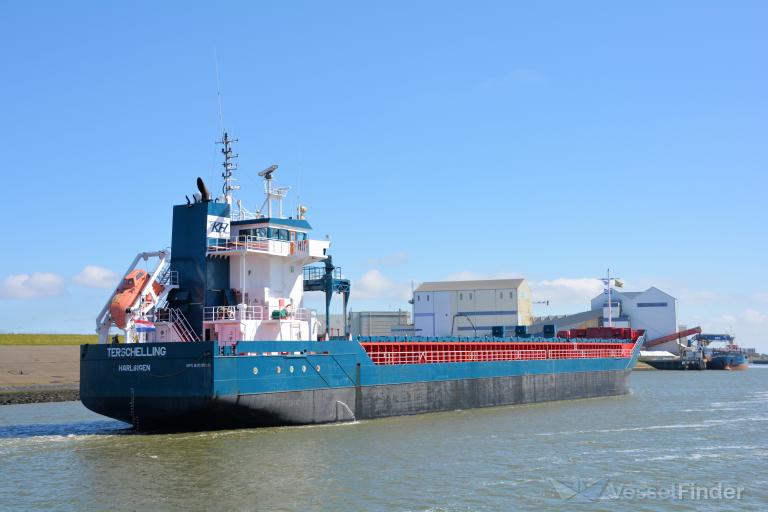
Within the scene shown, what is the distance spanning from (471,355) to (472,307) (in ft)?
157

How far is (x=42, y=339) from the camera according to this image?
214 feet

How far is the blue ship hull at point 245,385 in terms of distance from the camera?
21.8 metres

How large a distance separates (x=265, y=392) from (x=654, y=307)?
7465 centimetres

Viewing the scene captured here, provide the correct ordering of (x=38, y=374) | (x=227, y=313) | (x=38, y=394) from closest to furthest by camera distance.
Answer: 1. (x=227, y=313)
2. (x=38, y=394)
3. (x=38, y=374)

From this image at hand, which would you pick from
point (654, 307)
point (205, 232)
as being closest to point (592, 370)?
point (205, 232)

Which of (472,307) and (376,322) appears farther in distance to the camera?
(376,322)

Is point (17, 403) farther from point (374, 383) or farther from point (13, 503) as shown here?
point (13, 503)

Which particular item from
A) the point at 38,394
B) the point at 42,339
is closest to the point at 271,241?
the point at 38,394

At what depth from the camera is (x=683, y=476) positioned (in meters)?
17.0

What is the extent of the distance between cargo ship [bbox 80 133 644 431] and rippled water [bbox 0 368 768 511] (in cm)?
83

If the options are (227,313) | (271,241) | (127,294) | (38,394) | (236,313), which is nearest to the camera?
(127,294)

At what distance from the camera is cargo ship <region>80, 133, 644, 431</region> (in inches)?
869

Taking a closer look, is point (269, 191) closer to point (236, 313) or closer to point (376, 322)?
point (236, 313)

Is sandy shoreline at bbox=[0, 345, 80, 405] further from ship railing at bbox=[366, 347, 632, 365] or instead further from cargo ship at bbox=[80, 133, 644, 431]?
ship railing at bbox=[366, 347, 632, 365]
